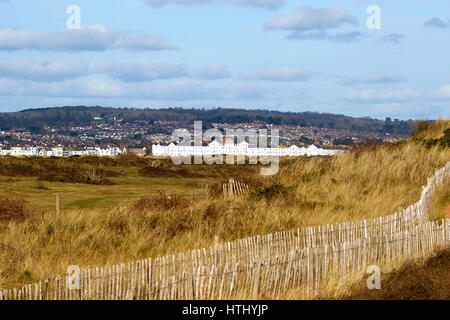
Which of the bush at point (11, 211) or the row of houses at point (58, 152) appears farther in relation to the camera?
the row of houses at point (58, 152)

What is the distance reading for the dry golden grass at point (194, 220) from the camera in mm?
11445

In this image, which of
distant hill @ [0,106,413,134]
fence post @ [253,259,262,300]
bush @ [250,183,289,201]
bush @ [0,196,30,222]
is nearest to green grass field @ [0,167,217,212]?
bush @ [0,196,30,222]

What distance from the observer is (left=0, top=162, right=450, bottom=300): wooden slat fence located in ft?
27.2

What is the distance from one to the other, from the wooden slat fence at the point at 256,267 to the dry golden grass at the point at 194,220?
77.9 inches

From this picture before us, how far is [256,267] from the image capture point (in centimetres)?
874

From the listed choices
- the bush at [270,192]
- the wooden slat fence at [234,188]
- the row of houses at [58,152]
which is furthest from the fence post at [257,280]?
the row of houses at [58,152]

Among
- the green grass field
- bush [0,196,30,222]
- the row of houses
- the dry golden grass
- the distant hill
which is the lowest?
the row of houses

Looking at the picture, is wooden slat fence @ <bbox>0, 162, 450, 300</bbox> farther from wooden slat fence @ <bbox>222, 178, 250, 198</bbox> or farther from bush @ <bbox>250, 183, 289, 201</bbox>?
wooden slat fence @ <bbox>222, 178, 250, 198</bbox>

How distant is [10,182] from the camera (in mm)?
41125

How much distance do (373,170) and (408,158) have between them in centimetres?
230

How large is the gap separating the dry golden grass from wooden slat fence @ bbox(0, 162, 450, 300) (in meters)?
1.98

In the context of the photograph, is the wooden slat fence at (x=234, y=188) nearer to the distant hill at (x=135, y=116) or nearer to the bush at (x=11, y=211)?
the bush at (x=11, y=211)
